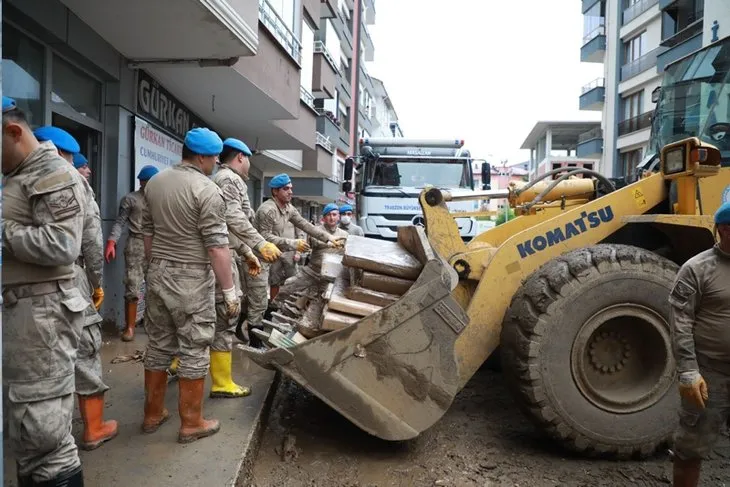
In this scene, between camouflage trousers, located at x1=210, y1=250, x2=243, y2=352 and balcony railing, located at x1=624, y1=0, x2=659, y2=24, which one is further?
balcony railing, located at x1=624, y1=0, x2=659, y2=24

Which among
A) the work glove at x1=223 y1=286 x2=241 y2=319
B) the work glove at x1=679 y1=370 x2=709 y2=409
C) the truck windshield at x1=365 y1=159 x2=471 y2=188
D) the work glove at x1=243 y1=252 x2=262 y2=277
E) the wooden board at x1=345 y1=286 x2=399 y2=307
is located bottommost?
the work glove at x1=679 y1=370 x2=709 y2=409

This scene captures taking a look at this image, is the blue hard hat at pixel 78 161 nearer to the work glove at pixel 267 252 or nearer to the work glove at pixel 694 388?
the work glove at pixel 267 252

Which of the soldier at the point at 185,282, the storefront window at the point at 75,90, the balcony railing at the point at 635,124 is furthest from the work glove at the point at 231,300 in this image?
the balcony railing at the point at 635,124

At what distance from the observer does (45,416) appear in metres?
2.13

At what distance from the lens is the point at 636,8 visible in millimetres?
28547

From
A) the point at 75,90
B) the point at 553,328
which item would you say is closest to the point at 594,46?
the point at 75,90

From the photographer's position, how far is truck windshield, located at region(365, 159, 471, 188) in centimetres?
1079

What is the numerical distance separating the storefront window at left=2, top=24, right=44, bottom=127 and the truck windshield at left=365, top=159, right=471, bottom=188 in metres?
6.61

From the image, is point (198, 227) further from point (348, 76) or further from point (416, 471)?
point (348, 76)

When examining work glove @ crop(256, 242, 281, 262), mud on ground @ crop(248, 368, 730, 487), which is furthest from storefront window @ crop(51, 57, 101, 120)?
mud on ground @ crop(248, 368, 730, 487)

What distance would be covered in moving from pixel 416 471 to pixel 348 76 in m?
30.0

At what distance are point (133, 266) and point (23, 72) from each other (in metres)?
2.06

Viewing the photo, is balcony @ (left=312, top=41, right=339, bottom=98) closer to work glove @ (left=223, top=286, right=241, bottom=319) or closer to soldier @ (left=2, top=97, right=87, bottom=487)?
work glove @ (left=223, top=286, right=241, bottom=319)

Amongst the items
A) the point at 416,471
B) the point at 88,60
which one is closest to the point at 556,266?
the point at 416,471
